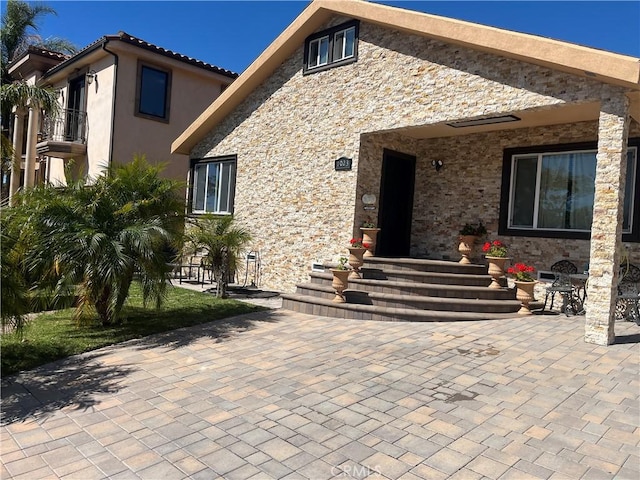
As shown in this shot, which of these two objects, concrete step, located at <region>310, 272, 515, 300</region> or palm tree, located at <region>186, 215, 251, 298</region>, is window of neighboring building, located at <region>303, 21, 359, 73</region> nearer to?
palm tree, located at <region>186, 215, 251, 298</region>

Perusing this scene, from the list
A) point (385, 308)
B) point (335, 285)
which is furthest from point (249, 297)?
point (385, 308)

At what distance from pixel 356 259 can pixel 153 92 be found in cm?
1204

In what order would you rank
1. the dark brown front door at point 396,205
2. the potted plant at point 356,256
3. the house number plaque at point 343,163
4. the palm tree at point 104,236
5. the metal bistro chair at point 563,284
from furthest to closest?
1. the dark brown front door at point 396,205
2. the house number plaque at point 343,163
3. the potted plant at point 356,256
4. the metal bistro chair at point 563,284
5. the palm tree at point 104,236

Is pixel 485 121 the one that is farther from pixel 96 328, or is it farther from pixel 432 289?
pixel 96 328

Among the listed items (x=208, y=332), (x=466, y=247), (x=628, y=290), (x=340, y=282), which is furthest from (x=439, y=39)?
(x=208, y=332)

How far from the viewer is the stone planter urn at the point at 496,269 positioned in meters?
8.82

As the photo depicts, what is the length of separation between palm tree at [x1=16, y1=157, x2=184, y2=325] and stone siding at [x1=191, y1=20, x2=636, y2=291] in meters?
4.24

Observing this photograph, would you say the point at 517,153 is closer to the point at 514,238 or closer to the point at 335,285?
the point at 514,238

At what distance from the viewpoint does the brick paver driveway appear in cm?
331

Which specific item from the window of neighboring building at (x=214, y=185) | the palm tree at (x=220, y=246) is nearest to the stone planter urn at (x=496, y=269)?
the palm tree at (x=220, y=246)

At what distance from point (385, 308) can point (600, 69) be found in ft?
16.5

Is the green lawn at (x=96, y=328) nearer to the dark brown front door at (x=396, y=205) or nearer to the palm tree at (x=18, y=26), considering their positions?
the dark brown front door at (x=396, y=205)

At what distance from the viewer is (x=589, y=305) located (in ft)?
21.7

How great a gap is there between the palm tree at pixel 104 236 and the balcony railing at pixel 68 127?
11.4 meters
